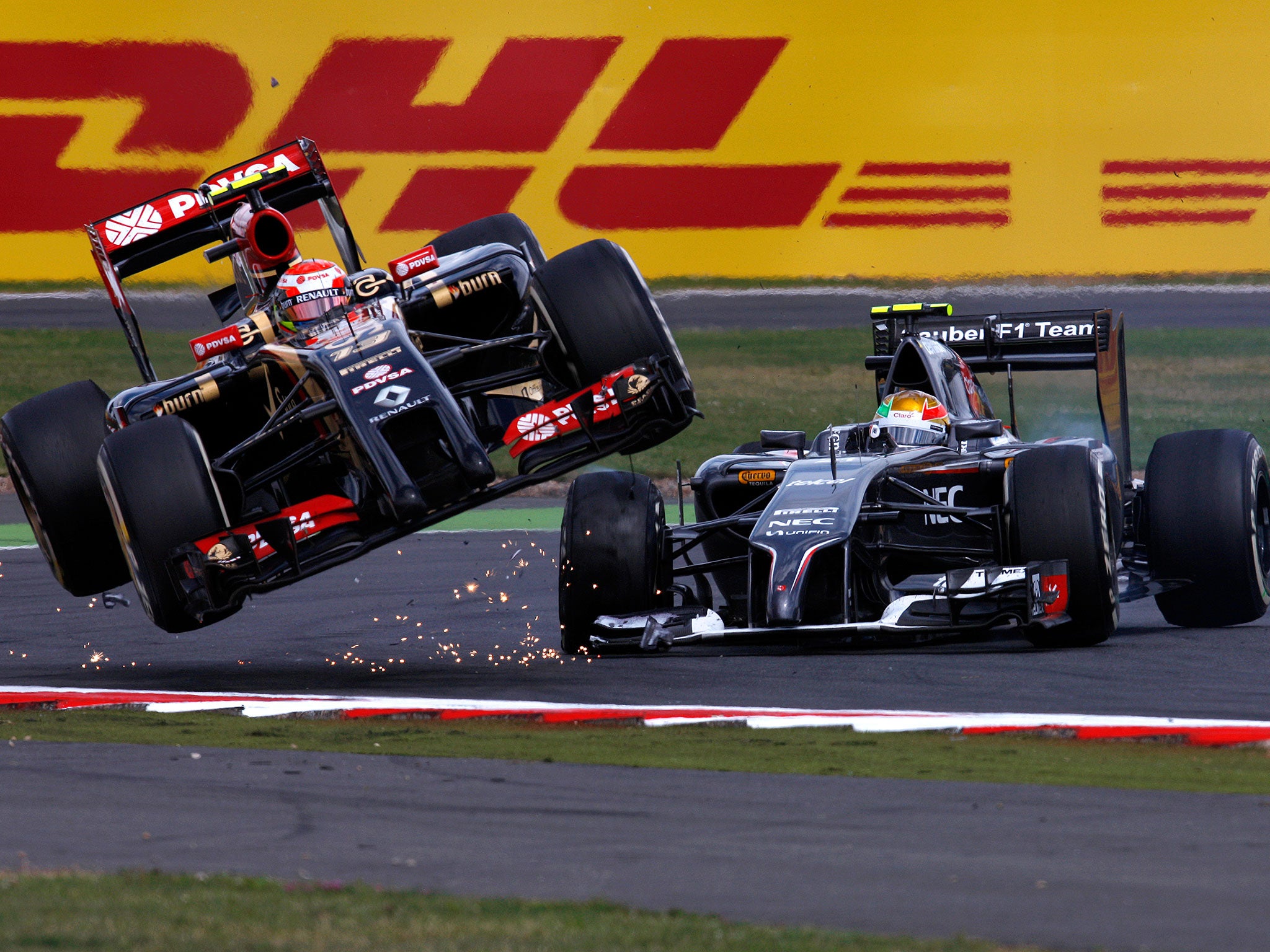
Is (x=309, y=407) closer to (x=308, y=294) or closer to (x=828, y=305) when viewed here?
(x=308, y=294)

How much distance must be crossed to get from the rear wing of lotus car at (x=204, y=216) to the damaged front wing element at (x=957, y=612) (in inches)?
113

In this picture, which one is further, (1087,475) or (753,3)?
(753,3)

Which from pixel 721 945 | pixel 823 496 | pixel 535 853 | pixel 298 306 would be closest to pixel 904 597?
pixel 823 496

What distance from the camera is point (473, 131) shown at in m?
22.7

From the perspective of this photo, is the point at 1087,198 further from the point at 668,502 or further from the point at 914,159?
the point at 668,502

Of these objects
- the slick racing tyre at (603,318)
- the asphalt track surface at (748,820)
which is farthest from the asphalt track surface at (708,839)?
the slick racing tyre at (603,318)

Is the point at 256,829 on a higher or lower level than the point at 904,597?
higher

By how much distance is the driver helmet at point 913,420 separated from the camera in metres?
10.1

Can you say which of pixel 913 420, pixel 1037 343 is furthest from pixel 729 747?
pixel 1037 343

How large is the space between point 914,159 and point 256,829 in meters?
18.3

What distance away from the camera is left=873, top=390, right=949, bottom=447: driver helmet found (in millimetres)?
10141

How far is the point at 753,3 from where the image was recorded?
888 inches

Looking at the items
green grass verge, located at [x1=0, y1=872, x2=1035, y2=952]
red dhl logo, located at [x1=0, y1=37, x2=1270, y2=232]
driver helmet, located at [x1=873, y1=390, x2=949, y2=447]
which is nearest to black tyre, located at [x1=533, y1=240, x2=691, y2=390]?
driver helmet, located at [x1=873, y1=390, x2=949, y2=447]

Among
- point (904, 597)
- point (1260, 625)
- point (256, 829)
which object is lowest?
point (1260, 625)
